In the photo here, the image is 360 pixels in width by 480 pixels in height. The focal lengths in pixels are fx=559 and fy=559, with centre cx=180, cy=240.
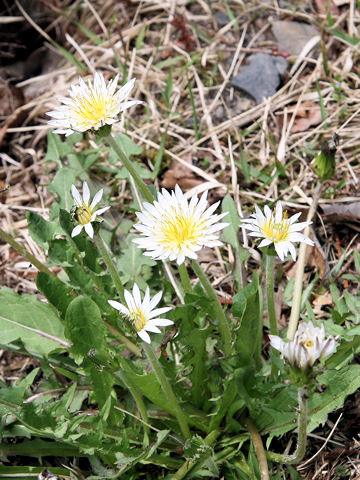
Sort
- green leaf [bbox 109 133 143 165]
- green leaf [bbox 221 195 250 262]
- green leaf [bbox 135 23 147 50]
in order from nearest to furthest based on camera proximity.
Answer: green leaf [bbox 221 195 250 262] → green leaf [bbox 109 133 143 165] → green leaf [bbox 135 23 147 50]

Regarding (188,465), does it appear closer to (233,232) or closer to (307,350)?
(307,350)

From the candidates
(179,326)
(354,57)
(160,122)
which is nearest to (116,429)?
(179,326)

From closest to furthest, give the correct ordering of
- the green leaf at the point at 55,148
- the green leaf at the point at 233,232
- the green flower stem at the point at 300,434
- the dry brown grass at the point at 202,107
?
the green flower stem at the point at 300,434, the green leaf at the point at 233,232, the dry brown grass at the point at 202,107, the green leaf at the point at 55,148

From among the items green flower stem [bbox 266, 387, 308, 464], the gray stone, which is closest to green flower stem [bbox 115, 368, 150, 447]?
green flower stem [bbox 266, 387, 308, 464]

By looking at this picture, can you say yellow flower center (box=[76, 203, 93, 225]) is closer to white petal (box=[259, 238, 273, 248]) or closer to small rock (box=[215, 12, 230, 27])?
white petal (box=[259, 238, 273, 248])

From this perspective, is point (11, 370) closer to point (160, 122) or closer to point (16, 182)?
point (16, 182)

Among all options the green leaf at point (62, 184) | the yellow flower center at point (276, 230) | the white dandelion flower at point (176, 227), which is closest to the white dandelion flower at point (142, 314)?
the white dandelion flower at point (176, 227)

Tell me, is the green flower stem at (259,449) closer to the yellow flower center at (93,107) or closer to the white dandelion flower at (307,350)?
the white dandelion flower at (307,350)
